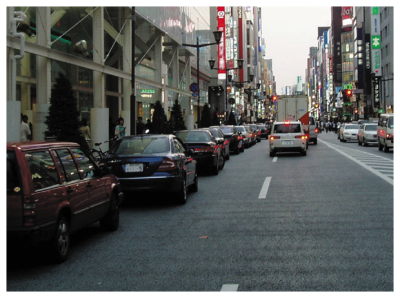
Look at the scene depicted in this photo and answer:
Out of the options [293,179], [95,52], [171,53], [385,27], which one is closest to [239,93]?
[385,27]

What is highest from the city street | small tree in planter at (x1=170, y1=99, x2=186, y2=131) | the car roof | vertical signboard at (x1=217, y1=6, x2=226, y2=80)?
vertical signboard at (x1=217, y1=6, x2=226, y2=80)

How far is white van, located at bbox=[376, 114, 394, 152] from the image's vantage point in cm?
2747

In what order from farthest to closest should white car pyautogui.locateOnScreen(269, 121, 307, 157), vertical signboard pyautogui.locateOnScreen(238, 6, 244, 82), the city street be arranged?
vertical signboard pyautogui.locateOnScreen(238, 6, 244, 82), white car pyautogui.locateOnScreen(269, 121, 307, 157), the city street

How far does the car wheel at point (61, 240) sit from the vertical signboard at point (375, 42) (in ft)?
301

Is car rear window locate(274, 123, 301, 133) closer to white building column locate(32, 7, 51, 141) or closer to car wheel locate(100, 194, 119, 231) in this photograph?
white building column locate(32, 7, 51, 141)

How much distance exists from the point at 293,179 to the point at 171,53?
100ft

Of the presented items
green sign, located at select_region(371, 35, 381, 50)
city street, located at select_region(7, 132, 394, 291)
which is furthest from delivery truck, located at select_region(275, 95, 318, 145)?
green sign, located at select_region(371, 35, 381, 50)

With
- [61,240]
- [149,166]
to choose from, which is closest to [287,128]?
[149,166]

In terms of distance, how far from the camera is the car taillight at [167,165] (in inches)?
441

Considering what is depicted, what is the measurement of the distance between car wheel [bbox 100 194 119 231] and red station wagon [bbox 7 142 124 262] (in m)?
0.24

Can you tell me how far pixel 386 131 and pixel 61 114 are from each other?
1683cm

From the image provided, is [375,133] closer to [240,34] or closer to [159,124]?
[159,124]

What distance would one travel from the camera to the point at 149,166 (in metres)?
11.2
